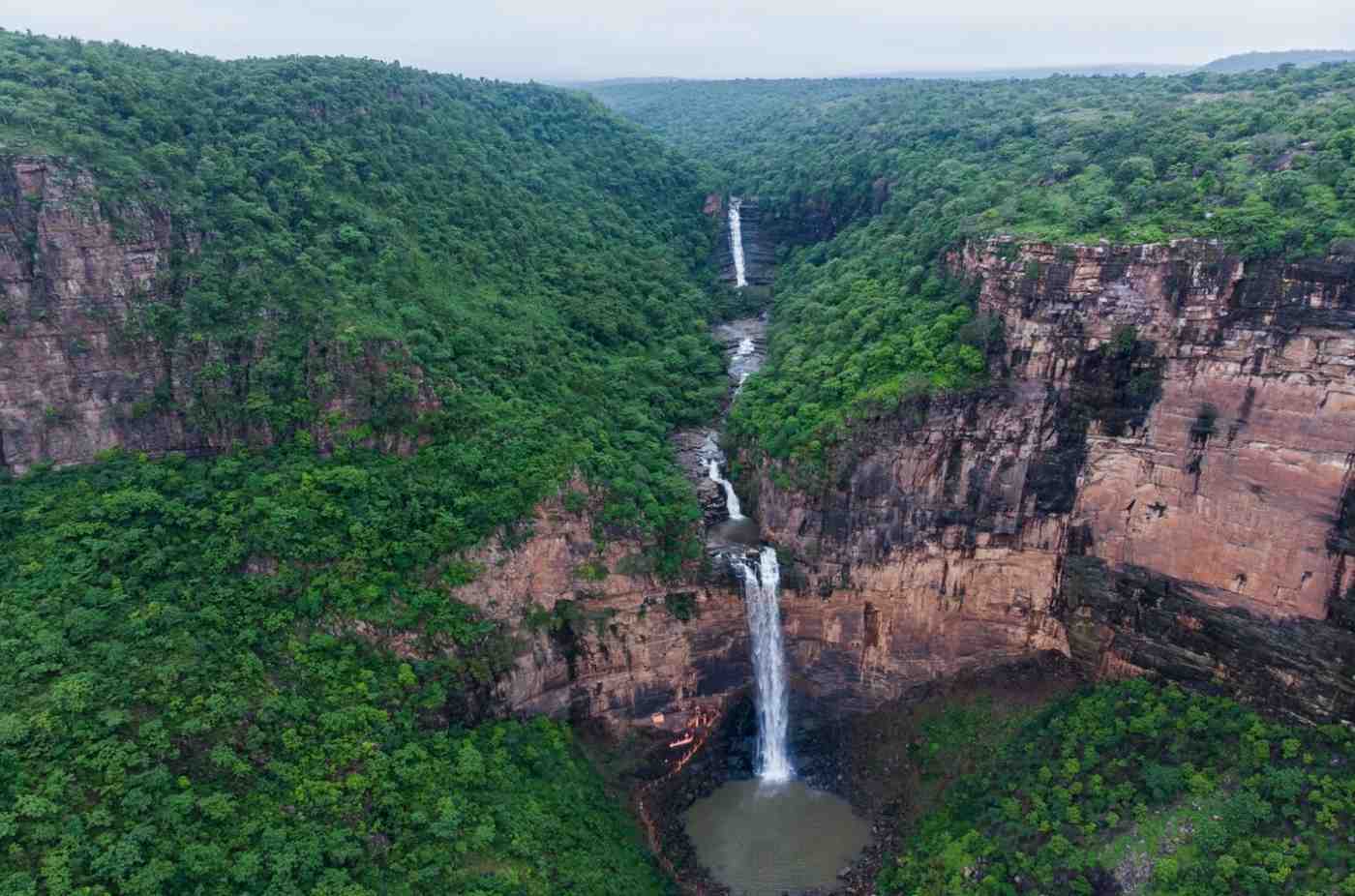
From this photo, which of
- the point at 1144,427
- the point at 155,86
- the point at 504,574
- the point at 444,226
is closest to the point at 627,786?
the point at 504,574

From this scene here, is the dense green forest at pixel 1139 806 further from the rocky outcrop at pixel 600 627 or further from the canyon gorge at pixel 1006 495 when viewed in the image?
the rocky outcrop at pixel 600 627

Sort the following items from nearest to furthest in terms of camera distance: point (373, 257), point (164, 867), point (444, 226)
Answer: point (164, 867)
point (373, 257)
point (444, 226)

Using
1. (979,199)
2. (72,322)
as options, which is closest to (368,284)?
(72,322)

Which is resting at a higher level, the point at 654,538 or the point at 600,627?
the point at 654,538

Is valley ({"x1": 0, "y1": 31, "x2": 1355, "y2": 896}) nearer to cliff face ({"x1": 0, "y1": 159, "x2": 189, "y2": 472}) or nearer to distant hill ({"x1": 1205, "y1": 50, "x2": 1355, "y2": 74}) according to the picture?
cliff face ({"x1": 0, "y1": 159, "x2": 189, "y2": 472})

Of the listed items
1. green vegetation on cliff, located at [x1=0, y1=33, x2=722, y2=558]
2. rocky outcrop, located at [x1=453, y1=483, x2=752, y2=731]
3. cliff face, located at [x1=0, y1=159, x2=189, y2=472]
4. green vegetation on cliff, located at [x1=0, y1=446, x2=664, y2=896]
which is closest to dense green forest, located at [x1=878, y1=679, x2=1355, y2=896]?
rocky outcrop, located at [x1=453, y1=483, x2=752, y2=731]

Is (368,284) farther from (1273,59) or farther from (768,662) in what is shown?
(1273,59)

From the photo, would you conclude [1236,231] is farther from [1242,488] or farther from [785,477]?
[785,477]
